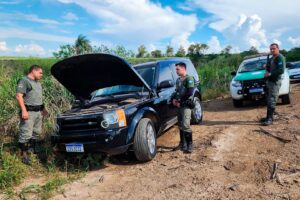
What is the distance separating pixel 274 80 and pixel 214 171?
3.41m

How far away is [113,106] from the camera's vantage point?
558 cm

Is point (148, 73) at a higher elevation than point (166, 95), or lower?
higher

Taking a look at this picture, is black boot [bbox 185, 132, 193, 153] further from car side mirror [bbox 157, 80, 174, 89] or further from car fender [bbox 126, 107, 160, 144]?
car side mirror [bbox 157, 80, 174, 89]

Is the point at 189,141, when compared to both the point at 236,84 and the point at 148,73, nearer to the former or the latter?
the point at 148,73

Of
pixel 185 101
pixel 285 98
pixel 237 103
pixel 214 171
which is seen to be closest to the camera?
pixel 214 171

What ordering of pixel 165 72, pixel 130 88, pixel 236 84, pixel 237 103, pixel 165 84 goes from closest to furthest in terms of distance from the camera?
pixel 165 84
pixel 130 88
pixel 165 72
pixel 236 84
pixel 237 103

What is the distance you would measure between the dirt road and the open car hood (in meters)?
1.61

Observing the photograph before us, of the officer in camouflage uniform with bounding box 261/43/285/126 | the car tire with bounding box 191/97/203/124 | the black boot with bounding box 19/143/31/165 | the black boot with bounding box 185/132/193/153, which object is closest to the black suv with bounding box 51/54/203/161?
the black boot with bounding box 185/132/193/153

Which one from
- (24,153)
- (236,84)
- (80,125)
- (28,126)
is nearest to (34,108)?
(28,126)

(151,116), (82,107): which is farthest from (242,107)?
(82,107)

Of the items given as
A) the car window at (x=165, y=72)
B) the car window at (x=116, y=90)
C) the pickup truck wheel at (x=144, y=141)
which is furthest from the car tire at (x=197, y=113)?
the pickup truck wheel at (x=144, y=141)

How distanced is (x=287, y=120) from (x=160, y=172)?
409 cm

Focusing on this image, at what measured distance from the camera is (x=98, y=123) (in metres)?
5.16

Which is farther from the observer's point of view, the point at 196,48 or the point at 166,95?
the point at 196,48
